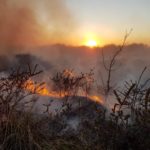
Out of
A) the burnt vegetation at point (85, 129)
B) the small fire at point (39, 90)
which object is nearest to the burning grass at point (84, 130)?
the burnt vegetation at point (85, 129)

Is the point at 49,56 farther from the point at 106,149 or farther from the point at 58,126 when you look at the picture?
the point at 106,149

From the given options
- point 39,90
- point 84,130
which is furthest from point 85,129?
point 39,90

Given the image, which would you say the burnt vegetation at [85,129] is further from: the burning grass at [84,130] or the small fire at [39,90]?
the small fire at [39,90]

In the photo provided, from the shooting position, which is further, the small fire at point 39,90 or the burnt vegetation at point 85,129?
the small fire at point 39,90

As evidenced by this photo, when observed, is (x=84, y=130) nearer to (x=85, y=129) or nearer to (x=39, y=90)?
(x=85, y=129)

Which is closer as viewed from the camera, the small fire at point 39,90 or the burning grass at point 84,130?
the burning grass at point 84,130

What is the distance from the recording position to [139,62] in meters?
32.5

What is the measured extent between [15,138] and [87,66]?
78.4ft

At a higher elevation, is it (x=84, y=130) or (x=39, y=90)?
(x=39, y=90)

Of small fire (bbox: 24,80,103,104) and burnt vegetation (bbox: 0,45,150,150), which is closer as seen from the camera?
burnt vegetation (bbox: 0,45,150,150)

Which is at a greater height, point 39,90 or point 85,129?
point 39,90

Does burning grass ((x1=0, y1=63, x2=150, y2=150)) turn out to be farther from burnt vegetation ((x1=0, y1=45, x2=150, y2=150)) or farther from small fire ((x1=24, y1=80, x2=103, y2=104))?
small fire ((x1=24, y1=80, x2=103, y2=104))

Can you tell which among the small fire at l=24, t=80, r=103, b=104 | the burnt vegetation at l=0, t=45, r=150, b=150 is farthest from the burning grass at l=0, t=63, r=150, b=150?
the small fire at l=24, t=80, r=103, b=104

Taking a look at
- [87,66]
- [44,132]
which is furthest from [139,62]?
[44,132]
